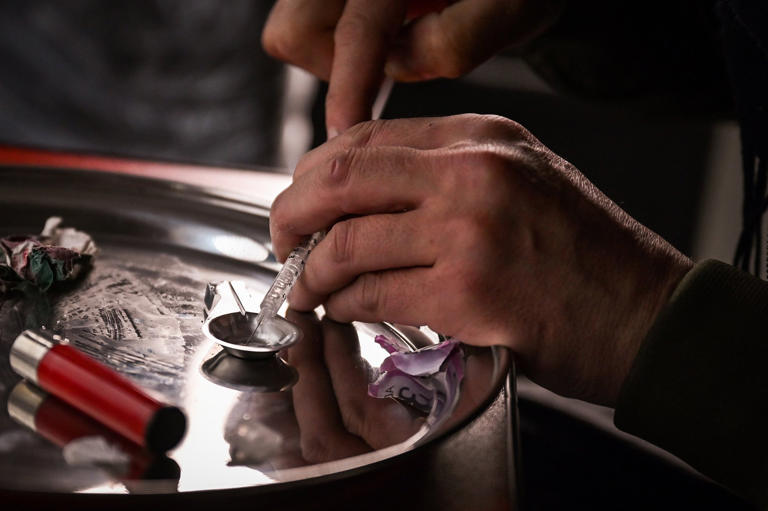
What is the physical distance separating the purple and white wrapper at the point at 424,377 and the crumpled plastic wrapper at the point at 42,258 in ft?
0.79

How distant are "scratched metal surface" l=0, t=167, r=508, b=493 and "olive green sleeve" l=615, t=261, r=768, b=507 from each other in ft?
0.31

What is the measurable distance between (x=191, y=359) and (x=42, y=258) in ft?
0.54

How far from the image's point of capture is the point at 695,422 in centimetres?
46

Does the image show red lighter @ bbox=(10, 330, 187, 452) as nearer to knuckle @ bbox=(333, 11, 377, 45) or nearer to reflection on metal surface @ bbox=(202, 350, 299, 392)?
reflection on metal surface @ bbox=(202, 350, 299, 392)

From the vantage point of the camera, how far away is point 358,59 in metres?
0.67

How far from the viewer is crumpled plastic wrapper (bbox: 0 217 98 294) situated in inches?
21.1

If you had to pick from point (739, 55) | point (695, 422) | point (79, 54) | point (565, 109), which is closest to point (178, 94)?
point (79, 54)

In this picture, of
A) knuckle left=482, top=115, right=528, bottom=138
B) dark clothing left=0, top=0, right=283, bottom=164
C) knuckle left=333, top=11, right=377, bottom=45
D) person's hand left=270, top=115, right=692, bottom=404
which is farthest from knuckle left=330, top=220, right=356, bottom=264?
dark clothing left=0, top=0, right=283, bottom=164

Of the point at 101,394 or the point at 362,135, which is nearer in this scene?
the point at 101,394

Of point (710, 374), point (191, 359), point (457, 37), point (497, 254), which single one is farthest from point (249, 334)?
point (457, 37)

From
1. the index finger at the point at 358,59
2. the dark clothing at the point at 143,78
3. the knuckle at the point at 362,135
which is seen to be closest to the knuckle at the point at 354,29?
the index finger at the point at 358,59

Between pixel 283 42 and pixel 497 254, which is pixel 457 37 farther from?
pixel 497 254

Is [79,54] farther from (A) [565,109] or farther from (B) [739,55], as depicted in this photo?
(B) [739,55]

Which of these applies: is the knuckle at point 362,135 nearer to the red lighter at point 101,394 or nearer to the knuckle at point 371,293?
the knuckle at point 371,293
